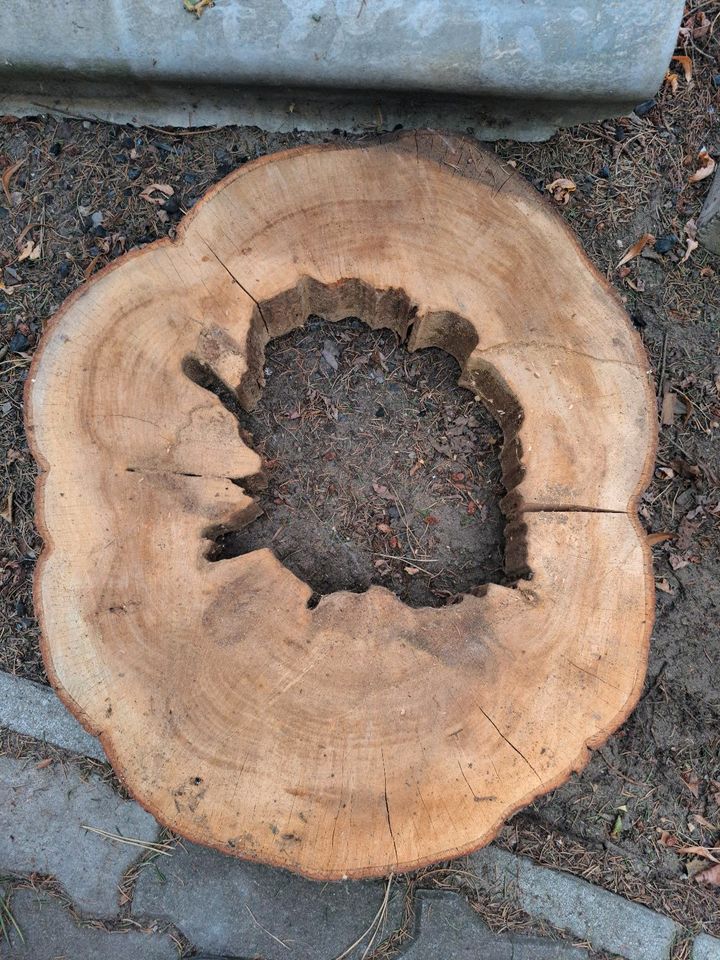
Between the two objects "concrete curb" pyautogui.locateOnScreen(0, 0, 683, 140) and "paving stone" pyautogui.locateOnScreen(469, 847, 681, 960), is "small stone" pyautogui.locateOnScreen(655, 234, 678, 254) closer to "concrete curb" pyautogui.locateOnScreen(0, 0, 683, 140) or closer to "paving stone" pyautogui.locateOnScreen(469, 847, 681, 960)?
"concrete curb" pyautogui.locateOnScreen(0, 0, 683, 140)

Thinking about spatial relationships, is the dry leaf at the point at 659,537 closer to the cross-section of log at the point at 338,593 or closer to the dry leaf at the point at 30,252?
the cross-section of log at the point at 338,593

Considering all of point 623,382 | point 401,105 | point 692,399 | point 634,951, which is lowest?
point 634,951

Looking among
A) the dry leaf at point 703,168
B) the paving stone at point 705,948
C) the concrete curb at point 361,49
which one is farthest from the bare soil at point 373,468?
the paving stone at point 705,948

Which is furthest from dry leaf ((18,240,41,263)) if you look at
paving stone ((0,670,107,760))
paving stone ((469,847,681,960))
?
paving stone ((469,847,681,960))

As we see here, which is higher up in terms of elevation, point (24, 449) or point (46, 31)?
point (46, 31)

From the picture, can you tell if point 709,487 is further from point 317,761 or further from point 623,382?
point 317,761

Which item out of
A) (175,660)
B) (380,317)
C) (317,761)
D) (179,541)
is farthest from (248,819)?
(380,317)

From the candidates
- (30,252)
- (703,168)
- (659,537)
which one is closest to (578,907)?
(659,537)
